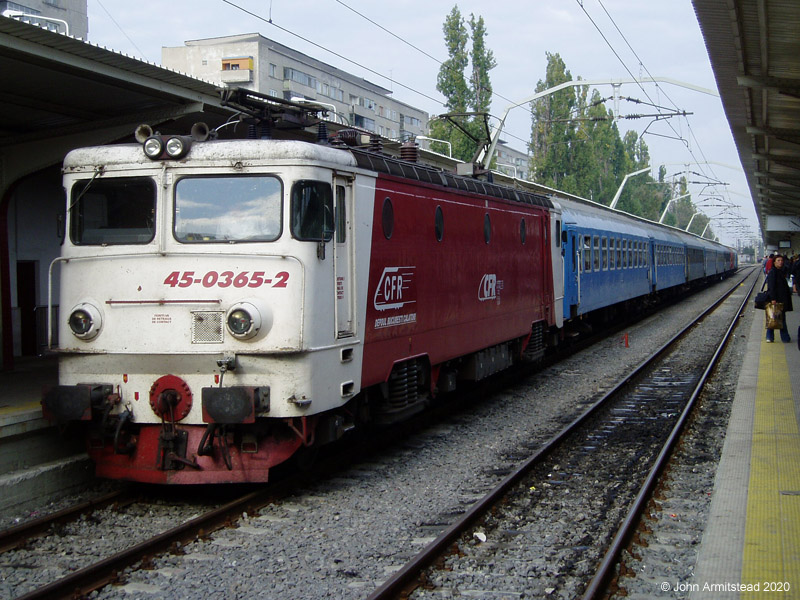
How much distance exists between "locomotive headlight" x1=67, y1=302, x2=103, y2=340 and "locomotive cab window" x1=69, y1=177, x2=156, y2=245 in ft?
2.05

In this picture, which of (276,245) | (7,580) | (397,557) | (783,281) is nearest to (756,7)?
(276,245)

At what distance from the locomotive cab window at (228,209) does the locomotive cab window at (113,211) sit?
29cm

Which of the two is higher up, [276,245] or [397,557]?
[276,245]

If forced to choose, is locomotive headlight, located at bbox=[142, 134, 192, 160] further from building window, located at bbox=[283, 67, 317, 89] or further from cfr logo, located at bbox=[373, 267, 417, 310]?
building window, located at bbox=[283, 67, 317, 89]

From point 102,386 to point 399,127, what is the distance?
66448 mm

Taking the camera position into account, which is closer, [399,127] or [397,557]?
[397,557]

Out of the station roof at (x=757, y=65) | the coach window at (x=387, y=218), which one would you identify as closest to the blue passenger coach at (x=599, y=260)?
the station roof at (x=757, y=65)

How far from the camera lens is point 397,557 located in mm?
5988

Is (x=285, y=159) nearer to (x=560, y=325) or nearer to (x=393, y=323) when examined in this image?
(x=393, y=323)

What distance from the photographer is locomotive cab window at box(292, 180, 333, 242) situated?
6969mm

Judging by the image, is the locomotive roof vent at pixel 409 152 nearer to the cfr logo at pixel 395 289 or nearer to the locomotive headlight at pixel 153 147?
the cfr logo at pixel 395 289

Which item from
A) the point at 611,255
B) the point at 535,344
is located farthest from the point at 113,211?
the point at 611,255

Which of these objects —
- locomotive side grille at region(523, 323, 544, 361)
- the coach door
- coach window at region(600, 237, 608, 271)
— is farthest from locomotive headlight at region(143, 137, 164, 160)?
coach window at region(600, 237, 608, 271)

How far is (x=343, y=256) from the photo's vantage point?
7.62 metres
